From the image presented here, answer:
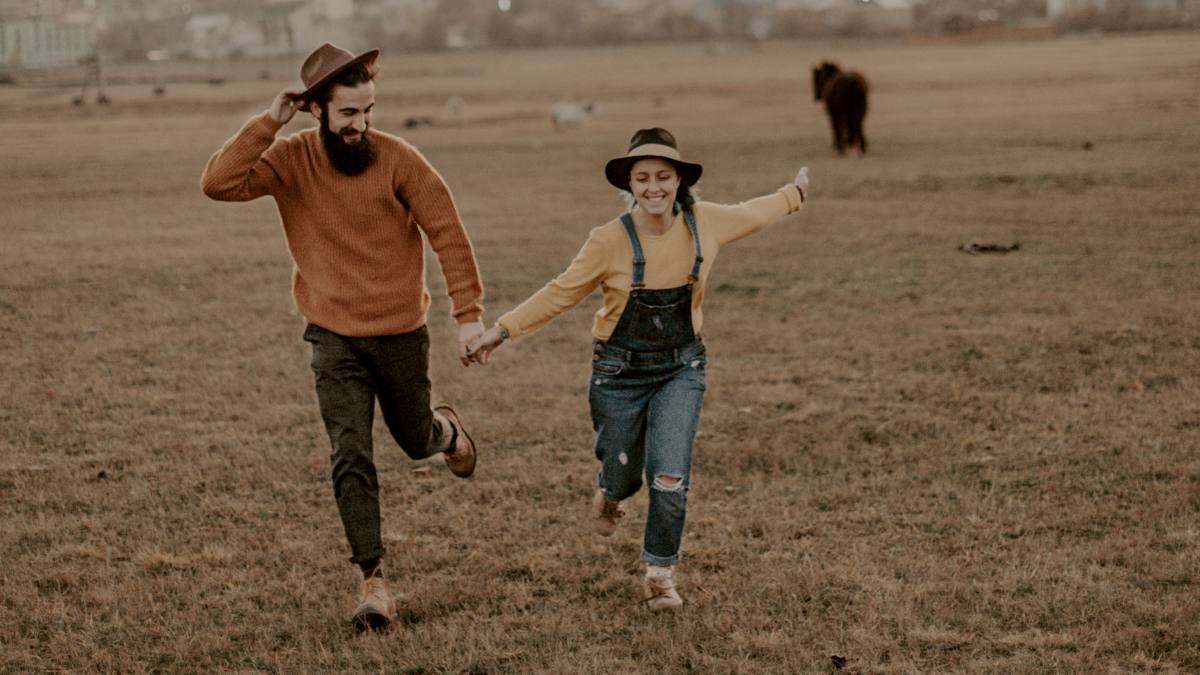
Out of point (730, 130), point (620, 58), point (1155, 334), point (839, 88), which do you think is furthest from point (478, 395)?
point (620, 58)

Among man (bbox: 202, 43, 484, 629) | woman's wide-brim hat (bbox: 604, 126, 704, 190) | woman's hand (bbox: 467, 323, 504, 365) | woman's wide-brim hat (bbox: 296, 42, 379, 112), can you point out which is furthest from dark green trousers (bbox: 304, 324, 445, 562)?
woman's wide-brim hat (bbox: 604, 126, 704, 190)

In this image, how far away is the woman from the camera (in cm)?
438

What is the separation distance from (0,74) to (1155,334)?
63.4 metres

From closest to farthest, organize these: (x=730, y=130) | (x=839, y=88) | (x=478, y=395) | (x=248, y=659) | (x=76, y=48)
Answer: (x=248, y=659) < (x=478, y=395) < (x=839, y=88) < (x=730, y=130) < (x=76, y=48)

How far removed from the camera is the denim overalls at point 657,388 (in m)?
4.42

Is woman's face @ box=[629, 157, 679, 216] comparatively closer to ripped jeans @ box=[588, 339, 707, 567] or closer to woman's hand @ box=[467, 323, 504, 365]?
ripped jeans @ box=[588, 339, 707, 567]

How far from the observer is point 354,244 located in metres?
4.40

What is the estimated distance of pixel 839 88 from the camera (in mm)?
22578

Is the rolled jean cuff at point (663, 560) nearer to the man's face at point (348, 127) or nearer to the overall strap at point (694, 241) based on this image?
Answer: the overall strap at point (694, 241)

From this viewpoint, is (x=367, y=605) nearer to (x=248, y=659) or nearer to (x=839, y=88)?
(x=248, y=659)

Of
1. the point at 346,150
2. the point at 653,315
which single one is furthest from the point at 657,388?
the point at 346,150

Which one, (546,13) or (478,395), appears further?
(546,13)

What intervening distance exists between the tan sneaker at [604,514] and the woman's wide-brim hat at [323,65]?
5.98ft

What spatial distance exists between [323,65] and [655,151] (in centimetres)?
115
